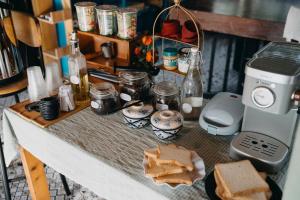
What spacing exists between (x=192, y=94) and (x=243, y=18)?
1.47 metres

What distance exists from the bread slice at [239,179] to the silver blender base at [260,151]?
46mm

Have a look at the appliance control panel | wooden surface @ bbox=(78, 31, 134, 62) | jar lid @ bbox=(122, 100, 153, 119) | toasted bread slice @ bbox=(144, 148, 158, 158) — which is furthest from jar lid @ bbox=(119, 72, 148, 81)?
the appliance control panel

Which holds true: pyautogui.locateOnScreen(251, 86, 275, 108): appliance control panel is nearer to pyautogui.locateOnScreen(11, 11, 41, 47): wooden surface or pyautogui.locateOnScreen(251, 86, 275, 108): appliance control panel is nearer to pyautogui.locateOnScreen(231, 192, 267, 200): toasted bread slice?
pyautogui.locateOnScreen(231, 192, 267, 200): toasted bread slice

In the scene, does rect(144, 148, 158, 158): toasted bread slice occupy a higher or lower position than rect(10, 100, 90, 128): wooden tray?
higher

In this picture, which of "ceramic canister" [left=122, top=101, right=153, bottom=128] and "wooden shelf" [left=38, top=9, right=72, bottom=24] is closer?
"ceramic canister" [left=122, top=101, right=153, bottom=128]

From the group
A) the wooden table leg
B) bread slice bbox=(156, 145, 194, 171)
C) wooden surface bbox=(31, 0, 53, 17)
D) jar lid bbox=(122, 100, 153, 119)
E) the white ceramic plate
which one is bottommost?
the wooden table leg

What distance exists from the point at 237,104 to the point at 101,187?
520 mm

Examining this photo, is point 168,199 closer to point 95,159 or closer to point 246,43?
point 95,159

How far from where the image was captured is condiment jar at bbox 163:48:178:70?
3.92ft

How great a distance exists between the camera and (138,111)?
102 cm

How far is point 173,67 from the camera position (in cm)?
122

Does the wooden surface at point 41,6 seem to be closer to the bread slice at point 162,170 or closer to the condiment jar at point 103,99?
the condiment jar at point 103,99

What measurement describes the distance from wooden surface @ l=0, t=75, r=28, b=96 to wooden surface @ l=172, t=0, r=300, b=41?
58.8 inches

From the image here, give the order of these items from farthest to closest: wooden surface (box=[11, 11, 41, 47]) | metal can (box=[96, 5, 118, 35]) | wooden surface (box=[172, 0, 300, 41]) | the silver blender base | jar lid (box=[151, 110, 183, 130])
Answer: wooden surface (box=[172, 0, 300, 41]) → wooden surface (box=[11, 11, 41, 47]) → metal can (box=[96, 5, 118, 35]) → jar lid (box=[151, 110, 183, 130]) → the silver blender base
